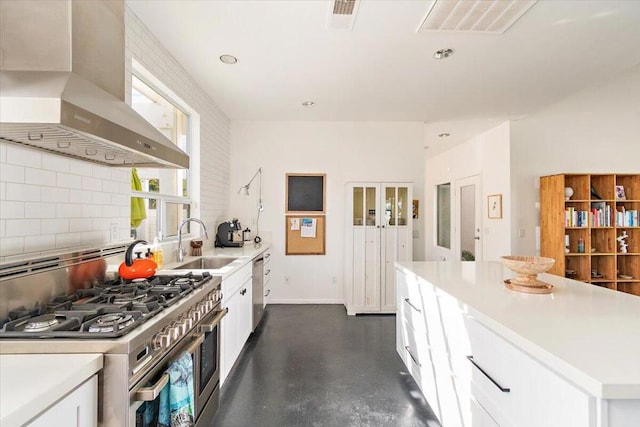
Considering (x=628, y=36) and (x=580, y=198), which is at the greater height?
(x=628, y=36)

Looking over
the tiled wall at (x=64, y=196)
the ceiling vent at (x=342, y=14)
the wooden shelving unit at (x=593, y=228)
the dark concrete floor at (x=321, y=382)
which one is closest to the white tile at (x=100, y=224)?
the tiled wall at (x=64, y=196)

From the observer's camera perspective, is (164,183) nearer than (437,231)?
Yes

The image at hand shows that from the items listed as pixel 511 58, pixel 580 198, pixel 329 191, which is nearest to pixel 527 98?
pixel 511 58

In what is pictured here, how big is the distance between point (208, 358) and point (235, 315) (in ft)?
2.40

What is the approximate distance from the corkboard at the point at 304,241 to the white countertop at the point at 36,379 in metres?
3.58

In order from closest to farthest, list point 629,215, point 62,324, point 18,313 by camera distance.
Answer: point 62,324 < point 18,313 < point 629,215

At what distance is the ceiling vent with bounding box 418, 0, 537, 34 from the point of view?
1967 mm

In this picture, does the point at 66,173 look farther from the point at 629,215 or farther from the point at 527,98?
the point at 629,215

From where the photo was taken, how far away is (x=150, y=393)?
1.06 m

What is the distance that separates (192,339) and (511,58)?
3.43 m

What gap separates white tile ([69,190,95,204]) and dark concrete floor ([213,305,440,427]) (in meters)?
1.63

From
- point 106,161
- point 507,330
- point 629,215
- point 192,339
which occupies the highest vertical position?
point 106,161

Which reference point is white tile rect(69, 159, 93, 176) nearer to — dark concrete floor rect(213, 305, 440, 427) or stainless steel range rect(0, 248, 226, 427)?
stainless steel range rect(0, 248, 226, 427)

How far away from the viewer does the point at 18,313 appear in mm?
1210
